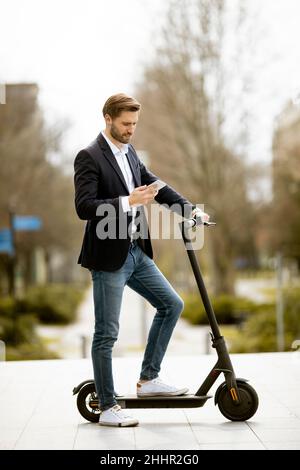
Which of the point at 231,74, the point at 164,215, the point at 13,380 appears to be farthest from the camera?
the point at 231,74

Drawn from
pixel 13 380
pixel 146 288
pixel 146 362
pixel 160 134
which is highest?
pixel 160 134

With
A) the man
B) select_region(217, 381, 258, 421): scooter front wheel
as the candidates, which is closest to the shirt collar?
the man

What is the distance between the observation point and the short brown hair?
14.9 ft

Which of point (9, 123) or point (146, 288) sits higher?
point (9, 123)

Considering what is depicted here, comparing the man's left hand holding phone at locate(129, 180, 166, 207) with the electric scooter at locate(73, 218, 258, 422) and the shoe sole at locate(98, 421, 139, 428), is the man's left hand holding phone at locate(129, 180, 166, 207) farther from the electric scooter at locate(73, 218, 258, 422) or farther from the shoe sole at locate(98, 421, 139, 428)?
the shoe sole at locate(98, 421, 139, 428)

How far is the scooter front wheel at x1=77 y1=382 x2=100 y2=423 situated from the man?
0.15 metres

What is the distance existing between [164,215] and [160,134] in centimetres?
2020

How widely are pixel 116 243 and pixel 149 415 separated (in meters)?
1.24

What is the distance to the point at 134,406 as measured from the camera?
191 inches

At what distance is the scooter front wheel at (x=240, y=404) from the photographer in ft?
15.8

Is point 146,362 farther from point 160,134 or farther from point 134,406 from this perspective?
point 160,134

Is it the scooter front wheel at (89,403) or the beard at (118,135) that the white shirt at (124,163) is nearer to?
the beard at (118,135)

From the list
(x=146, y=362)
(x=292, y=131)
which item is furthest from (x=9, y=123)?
(x=146, y=362)
